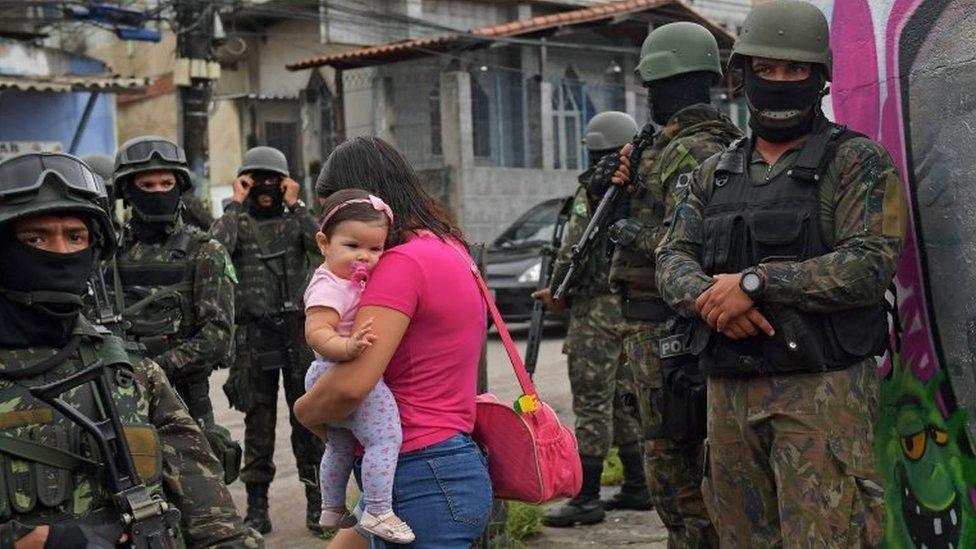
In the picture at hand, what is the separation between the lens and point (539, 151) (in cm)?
2367

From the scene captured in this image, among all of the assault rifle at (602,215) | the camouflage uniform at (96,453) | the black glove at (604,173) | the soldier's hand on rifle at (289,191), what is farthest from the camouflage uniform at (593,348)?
the camouflage uniform at (96,453)

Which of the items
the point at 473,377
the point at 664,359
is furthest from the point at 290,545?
the point at 473,377

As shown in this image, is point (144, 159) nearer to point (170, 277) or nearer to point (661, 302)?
point (170, 277)

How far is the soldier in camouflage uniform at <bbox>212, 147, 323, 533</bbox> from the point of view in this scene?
6.88 m

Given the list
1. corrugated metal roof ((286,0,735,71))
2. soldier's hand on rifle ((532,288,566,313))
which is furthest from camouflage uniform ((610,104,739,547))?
corrugated metal roof ((286,0,735,71))

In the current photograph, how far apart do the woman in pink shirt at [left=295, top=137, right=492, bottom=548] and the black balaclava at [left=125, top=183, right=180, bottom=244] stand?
2237mm

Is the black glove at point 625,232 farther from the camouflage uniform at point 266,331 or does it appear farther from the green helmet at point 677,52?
the camouflage uniform at point 266,331

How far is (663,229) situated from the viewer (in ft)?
16.9

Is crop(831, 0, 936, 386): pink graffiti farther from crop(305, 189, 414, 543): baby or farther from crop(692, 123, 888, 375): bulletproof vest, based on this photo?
crop(305, 189, 414, 543): baby

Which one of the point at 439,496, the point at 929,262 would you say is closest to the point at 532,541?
the point at 929,262

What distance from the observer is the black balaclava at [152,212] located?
215 inches

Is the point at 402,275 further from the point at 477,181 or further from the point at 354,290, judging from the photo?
the point at 477,181

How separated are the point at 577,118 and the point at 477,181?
9.85 feet

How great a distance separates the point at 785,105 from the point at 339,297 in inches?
55.4
